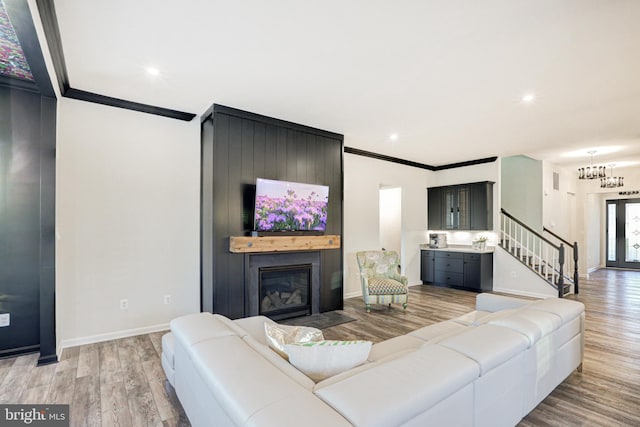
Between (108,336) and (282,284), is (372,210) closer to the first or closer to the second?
(282,284)

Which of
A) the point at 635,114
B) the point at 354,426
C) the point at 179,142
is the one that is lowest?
the point at 354,426

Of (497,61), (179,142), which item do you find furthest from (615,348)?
(179,142)

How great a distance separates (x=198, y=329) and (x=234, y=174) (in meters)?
2.41

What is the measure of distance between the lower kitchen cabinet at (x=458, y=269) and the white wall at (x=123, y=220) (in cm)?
489

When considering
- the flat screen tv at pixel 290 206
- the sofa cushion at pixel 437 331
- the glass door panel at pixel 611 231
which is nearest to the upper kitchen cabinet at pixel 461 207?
the flat screen tv at pixel 290 206

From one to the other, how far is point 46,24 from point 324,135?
3234mm

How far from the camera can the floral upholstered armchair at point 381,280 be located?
465 centimetres

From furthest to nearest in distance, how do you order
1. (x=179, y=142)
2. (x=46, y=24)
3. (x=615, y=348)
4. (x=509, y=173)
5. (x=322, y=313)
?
(x=509, y=173) < (x=322, y=313) < (x=179, y=142) < (x=615, y=348) < (x=46, y=24)

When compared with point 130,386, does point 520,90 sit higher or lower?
higher

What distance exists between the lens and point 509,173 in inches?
289

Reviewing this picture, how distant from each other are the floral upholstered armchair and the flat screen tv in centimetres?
101

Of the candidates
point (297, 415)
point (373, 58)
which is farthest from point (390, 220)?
point (297, 415)

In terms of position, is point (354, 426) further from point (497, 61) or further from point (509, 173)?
point (509, 173)

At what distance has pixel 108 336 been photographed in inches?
139
